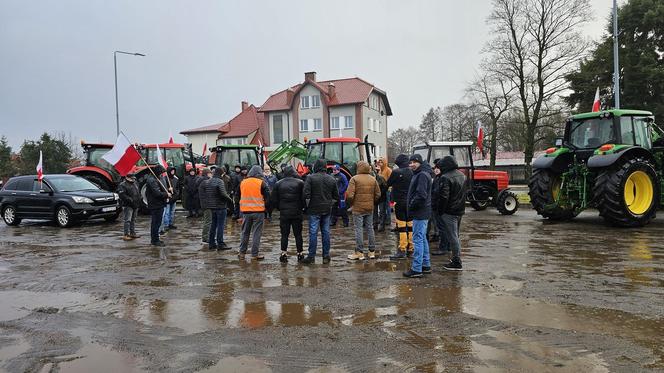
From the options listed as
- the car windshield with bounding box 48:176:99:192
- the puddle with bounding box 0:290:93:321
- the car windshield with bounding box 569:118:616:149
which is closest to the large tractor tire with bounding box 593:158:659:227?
the car windshield with bounding box 569:118:616:149

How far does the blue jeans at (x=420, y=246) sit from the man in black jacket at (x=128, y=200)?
7.47m

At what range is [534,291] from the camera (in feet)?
19.9

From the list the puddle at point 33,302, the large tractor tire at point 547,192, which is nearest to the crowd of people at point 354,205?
the puddle at point 33,302

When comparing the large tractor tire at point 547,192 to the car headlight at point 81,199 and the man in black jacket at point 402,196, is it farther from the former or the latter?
the car headlight at point 81,199

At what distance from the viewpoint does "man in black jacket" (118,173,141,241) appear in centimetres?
1157

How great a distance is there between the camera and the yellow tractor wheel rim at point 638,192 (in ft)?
39.0

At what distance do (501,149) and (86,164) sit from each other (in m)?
52.1

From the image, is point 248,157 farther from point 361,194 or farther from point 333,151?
point 361,194

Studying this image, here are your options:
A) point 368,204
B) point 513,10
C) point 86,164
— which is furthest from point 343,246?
point 513,10

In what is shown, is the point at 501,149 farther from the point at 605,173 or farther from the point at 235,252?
the point at 235,252

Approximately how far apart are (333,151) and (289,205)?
7100mm

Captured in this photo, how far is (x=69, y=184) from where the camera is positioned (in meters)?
15.4

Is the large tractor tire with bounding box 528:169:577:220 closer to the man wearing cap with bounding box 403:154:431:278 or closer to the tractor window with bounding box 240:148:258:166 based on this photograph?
the man wearing cap with bounding box 403:154:431:278

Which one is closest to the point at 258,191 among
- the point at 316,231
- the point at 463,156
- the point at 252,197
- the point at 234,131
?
the point at 252,197
